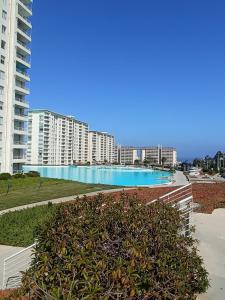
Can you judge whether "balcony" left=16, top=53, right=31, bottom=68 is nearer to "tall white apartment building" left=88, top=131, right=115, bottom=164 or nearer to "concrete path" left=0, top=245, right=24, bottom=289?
"concrete path" left=0, top=245, right=24, bottom=289

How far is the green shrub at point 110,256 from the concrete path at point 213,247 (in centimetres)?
138

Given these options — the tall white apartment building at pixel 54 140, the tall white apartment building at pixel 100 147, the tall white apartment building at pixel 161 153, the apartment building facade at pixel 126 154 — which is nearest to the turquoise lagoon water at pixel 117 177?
the tall white apartment building at pixel 54 140

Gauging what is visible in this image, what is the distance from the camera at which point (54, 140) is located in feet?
388

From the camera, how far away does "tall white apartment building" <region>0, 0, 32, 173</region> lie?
4622 cm

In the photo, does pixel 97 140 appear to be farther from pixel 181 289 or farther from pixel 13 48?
pixel 181 289

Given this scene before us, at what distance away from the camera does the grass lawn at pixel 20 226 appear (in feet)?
39.4

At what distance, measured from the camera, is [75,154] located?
133 metres

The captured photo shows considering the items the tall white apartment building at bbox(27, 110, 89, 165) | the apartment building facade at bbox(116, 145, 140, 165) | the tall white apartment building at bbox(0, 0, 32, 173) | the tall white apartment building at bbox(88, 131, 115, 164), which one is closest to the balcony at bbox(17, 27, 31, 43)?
the tall white apartment building at bbox(0, 0, 32, 173)

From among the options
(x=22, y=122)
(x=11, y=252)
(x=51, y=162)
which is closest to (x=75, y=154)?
(x=51, y=162)

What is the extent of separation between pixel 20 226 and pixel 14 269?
4706mm

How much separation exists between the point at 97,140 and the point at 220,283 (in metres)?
144

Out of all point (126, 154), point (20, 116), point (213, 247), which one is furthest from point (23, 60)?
point (126, 154)

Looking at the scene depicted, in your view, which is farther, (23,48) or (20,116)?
(20,116)

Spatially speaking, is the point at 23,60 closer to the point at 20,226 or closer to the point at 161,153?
the point at 20,226
